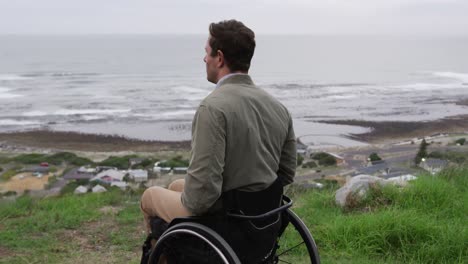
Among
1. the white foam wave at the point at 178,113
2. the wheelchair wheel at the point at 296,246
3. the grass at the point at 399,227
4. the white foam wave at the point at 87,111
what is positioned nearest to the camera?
the wheelchair wheel at the point at 296,246

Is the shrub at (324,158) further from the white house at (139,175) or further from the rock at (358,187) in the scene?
the rock at (358,187)

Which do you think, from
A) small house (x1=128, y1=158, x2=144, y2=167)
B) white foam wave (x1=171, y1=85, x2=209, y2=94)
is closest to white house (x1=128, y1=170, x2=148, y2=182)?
small house (x1=128, y1=158, x2=144, y2=167)

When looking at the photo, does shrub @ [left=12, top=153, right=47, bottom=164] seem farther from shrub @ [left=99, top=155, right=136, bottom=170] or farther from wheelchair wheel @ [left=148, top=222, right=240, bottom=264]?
wheelchair wheel @ [left=148, top=222, right=240, bottom=264]

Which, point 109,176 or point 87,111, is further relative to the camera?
point 87,111

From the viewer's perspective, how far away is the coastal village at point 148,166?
17.9 m

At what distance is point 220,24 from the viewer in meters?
2.34

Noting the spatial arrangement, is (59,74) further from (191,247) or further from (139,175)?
(191,247)

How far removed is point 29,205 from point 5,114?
26444mm

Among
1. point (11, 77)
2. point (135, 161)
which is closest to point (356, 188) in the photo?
point (135, 161)

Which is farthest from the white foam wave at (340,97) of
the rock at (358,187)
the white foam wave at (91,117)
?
the rock at (358,187)

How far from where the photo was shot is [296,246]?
129 inches

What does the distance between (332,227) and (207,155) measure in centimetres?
220

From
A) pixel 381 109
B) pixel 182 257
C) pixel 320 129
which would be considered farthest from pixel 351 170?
pixel 182 257

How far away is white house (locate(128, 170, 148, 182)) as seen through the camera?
17972 millimetres
